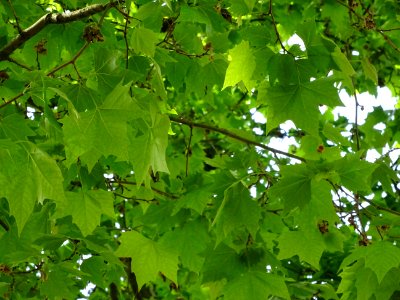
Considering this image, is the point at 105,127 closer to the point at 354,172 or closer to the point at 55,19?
the point at 55,19

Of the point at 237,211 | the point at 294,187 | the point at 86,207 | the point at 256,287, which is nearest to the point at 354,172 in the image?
the point at 294,187

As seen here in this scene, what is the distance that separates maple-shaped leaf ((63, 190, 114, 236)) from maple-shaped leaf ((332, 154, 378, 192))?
0.94 meters

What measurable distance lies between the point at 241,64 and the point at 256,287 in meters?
0.86

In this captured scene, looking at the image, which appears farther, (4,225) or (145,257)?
(4,225)

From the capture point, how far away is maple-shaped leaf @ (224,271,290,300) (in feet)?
7.25

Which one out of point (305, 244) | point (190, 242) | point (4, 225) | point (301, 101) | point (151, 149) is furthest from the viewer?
point (4, 225)

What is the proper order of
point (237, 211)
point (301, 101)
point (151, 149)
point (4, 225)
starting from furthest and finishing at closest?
1. point (4, 225)
2. point (237, 211)
3. point (301, 101)
4. point (151, 149)

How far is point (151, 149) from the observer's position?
200 cm

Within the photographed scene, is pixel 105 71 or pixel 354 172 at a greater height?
pixel 105 71

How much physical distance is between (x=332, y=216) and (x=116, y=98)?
2.97 ft

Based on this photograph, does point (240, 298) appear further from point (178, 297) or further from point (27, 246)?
point (178, 297)

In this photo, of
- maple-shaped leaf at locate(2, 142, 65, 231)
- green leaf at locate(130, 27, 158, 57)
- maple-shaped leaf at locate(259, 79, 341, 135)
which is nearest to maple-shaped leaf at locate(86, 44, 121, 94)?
green leaf at locate(130, 27, 158, 57)

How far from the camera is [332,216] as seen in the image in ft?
7.16

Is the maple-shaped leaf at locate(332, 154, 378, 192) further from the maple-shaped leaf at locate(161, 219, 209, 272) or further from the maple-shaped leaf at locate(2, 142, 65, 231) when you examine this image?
the maple-shaped leaf at locate(2, 142, 65, 231)
